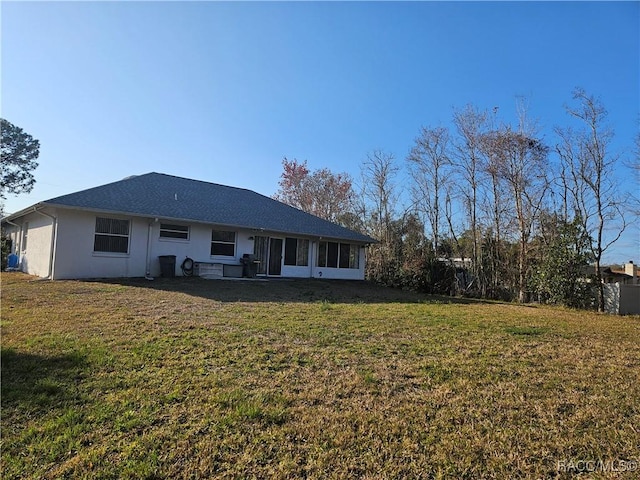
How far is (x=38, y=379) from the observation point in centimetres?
362

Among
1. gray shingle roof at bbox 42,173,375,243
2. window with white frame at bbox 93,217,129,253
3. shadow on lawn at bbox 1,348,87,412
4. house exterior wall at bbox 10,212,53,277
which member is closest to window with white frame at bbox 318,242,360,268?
gray shingle roof at bbox 42,173,375,243

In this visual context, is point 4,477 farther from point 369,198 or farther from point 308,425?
point 369,198

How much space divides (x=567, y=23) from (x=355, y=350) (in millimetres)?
8083

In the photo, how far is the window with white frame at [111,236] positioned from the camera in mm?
12867

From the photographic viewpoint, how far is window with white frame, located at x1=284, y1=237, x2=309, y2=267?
17.4 metres

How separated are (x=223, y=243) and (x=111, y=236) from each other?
4.14 m

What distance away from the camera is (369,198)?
24.4 m

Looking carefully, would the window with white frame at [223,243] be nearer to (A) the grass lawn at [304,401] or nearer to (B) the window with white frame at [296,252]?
(B) the window with white frame at [296,252]

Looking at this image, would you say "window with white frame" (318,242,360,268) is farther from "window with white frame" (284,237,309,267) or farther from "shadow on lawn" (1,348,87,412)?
"shadow on lawn" (1,348,87,412)

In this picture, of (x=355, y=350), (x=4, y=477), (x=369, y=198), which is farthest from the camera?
(x=369, y=198)

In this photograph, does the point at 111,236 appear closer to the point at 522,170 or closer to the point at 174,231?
the point at 174,231

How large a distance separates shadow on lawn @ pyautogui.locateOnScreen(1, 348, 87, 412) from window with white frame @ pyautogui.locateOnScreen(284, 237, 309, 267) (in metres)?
13.2

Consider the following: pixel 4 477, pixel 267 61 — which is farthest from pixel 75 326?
pixel 267 61

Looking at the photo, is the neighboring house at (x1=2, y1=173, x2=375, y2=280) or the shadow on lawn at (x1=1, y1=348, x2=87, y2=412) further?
the neighboring house at (x1=2, y1=173, x2=375, y2=280)
